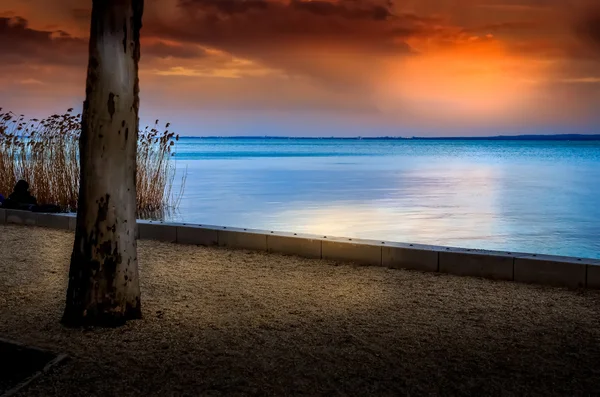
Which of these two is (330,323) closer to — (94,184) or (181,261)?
(94,184)

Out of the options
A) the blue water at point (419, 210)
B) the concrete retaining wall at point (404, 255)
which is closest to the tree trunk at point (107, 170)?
the concrete retaining wall at point (404, 255)

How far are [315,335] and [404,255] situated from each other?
2425 mm

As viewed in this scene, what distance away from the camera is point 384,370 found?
3.75 m

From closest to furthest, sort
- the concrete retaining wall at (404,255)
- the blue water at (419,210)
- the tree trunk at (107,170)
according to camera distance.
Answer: the tree trunk at (107,170)
the concrete retaining wall at (404,255)
the blue water at (419,210)

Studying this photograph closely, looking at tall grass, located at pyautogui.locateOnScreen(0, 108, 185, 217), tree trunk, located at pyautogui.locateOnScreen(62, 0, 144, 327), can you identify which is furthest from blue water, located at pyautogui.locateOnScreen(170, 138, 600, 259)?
tree trunk, located at pyautogui.locateOnScreen(62, 0, 144, 327)

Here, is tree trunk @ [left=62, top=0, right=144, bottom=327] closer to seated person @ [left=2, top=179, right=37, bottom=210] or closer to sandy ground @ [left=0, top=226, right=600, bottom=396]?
sandy ground @ [left=0, top=226, right=600, bottom=396]

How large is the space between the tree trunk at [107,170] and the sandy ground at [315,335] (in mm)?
231

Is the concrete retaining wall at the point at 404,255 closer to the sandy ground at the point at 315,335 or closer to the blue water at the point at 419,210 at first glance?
the sandy ground at the point at 315,335

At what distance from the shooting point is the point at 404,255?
21.9 feet

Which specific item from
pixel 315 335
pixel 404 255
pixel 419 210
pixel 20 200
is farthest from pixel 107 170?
pixel 419 210

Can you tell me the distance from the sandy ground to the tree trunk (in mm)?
231

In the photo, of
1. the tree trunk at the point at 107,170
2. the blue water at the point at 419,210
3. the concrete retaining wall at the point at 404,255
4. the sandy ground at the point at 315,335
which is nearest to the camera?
the sandy ground at the point at 315,335

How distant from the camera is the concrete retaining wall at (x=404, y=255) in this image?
5.93 m

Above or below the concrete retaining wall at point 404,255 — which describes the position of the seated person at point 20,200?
above
